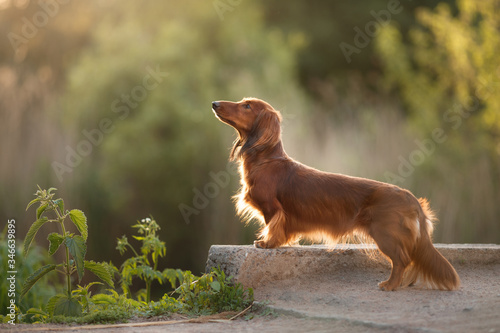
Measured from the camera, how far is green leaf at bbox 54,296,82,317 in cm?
404

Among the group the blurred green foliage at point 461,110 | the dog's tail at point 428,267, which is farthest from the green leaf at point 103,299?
the blurred green foliage at point 461,110

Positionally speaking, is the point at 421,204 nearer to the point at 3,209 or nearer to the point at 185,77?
the point at 3,209

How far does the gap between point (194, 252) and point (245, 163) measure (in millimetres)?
4288

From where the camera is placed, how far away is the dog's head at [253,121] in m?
4.90

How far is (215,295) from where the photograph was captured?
14.0ft

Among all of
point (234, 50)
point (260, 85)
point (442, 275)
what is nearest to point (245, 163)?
point (442, 275)

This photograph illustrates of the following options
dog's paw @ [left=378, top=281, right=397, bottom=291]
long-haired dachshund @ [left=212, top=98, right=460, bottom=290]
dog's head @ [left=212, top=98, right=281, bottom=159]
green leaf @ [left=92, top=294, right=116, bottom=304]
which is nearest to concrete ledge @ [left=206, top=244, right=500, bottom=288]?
long-haired dachshund @ [left=212, top=98, right=460, bottom=290]

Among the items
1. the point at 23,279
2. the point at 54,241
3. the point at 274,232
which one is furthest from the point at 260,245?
the point at 23,279

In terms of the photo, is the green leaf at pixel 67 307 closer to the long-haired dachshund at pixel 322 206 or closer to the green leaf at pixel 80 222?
the green leaf at pixel 80 222

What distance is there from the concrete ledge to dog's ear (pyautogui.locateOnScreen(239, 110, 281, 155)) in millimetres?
839

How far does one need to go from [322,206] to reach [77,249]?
1.80 m

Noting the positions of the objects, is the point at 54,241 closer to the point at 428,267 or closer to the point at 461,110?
the point at 428,267

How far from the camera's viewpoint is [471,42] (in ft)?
38.8

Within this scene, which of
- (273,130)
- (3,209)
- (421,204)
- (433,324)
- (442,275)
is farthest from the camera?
(3,209)
